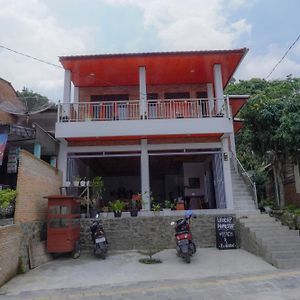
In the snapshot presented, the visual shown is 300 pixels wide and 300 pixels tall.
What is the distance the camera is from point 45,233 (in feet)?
31.5

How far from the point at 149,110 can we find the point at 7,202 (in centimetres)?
738

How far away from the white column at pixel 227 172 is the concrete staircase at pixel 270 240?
1.07m

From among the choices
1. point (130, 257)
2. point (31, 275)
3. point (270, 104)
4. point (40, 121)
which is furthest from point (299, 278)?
point (40, 121)

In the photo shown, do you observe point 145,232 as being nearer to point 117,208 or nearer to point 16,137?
point 117,208

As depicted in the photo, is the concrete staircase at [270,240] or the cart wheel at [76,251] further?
the cart wheel at [76,251]

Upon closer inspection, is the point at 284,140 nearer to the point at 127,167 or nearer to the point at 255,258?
the point at 255,258

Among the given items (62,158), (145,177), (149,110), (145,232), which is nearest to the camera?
(145,232)

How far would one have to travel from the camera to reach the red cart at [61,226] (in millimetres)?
8914

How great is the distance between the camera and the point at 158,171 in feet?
60.6

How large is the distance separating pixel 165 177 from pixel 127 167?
286 centimetres

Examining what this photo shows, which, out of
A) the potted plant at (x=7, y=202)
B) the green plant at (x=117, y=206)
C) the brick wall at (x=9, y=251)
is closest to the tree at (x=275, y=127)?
the green plant at (x=117, y=206)

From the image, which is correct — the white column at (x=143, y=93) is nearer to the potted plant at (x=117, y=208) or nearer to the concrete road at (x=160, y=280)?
the potted plant at (x=117, y=208)

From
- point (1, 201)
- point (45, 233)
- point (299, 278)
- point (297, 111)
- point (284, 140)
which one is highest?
point (297, 111)

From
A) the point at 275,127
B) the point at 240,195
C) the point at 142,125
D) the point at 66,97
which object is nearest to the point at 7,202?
the point at 142,125
